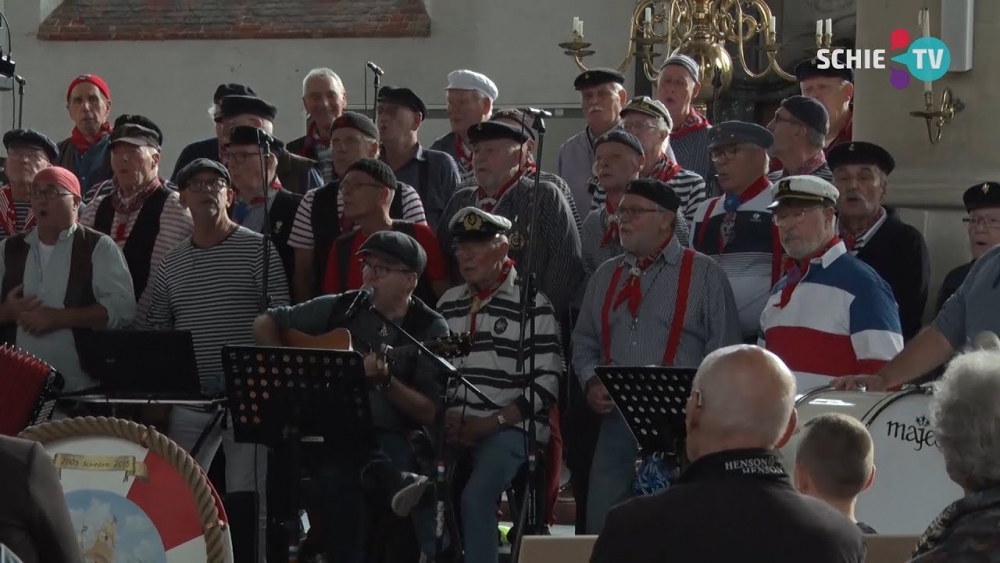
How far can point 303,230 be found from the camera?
333 inches

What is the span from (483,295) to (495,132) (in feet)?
3.39

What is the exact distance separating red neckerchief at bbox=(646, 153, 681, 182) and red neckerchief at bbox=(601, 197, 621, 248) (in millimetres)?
436

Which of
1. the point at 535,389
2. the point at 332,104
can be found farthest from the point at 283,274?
the point at 332,104

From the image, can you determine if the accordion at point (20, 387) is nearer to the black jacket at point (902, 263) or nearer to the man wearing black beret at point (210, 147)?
the man wearing black beret at point (210, 147)

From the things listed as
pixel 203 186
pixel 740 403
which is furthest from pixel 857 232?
pixel 740 403

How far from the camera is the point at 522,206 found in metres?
8.21

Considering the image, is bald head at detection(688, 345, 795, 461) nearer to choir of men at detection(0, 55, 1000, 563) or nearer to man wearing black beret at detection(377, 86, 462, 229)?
choir of men at detection(0, 55, 1000, 563)

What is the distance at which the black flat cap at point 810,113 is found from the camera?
8023 mm

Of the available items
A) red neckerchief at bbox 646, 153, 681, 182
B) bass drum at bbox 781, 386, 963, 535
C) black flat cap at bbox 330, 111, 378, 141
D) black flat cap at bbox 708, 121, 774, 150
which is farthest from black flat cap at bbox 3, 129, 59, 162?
bass drum at bbox 781, 386, 963, 535

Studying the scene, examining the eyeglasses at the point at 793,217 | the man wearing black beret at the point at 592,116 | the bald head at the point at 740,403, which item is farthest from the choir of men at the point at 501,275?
the bald head at the point at 740,403

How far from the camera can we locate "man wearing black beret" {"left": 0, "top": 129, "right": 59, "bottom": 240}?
955cm

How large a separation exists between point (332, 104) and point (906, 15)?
3.53m

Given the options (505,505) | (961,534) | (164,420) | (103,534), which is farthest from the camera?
(505,505)

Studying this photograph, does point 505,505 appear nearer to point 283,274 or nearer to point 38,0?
point 283,274
